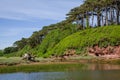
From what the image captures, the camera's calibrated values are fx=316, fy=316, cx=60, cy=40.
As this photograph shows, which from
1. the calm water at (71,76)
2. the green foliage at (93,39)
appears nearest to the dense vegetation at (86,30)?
the green foliage at (93,39)

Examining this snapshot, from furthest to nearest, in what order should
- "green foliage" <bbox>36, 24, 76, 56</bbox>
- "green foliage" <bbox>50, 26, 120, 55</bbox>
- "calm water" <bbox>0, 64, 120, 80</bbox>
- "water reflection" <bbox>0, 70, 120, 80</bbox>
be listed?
1. "green foliage" <bbox>36, 24, 76, 56</bbox>
2. "green foliage" <bbox>50, 26, 120, 55</bbox>
3. "calm water" <bbox>0, 64, 120, 80</bbox>
4. "water reflection" <bbox>0, 70, 120, 80</bbox>

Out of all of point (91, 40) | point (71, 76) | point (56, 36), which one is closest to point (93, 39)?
point (91, 40)

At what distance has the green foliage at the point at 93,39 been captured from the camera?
3610 inches

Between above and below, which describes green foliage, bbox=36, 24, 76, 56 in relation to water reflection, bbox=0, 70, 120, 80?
above

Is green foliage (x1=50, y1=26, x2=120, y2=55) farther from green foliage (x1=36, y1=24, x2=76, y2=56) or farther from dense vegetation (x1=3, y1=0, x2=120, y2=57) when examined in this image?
green foliage (x1=36, y1=24, x2=76, y2=56)

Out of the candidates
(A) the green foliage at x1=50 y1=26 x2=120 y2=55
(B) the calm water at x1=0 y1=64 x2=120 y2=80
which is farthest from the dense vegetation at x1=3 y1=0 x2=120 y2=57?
(B) the calm water at x1=0 y1=64 x2=120 y2=80

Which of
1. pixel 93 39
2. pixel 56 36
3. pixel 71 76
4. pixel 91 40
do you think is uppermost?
pixel 56 36

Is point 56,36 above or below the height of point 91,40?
above

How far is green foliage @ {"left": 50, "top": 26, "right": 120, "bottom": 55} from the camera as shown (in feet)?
301

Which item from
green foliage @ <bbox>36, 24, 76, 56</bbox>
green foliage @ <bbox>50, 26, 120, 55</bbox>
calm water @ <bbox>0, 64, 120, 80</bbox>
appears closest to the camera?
calm water @ <bbox>0, 64, 120, 80</bbox>

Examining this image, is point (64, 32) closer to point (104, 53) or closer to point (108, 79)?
point (104, 53)

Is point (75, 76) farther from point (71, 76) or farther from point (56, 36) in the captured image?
point (56, 36)

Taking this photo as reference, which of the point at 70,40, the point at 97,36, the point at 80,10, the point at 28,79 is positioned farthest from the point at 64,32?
the point at 28,79

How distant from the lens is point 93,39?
316 feet
